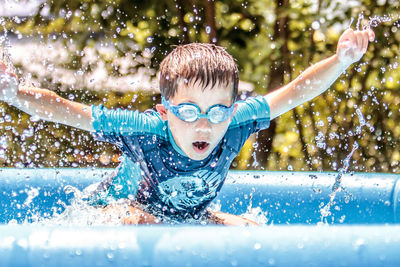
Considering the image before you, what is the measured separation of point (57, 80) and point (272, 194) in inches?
89.3

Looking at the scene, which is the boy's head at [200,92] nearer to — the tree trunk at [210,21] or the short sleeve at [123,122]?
the short sleeve at [123,122]

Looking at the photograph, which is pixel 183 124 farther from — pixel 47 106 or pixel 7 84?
pixel 7 84

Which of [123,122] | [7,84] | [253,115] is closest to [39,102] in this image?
[7,84]

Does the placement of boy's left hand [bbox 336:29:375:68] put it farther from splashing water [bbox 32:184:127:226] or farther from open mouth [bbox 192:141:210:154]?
splashing water [bbox 32:184:127:226]

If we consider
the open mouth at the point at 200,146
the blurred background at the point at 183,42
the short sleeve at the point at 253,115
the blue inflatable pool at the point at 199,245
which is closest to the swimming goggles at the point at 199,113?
the open mouth at the point at 200,146

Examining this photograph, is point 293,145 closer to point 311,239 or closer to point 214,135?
point 214,135

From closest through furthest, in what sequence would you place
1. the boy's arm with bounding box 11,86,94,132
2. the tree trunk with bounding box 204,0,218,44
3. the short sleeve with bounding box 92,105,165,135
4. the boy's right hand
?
the boy's right hand < the boy's arm with bounding box 11,86,94,132 < the short sleeve with bounding box 92,105,165,135 < the tree trunk with bounding box 204,0,218,44

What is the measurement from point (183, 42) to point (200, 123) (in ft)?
8.56

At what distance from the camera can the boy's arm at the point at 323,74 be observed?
1996 mm

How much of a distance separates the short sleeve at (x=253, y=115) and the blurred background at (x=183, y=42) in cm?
220

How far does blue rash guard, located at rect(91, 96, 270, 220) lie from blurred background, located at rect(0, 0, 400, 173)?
2226 millimetres

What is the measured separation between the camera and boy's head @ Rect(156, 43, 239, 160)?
184cm

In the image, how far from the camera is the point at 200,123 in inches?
71.9

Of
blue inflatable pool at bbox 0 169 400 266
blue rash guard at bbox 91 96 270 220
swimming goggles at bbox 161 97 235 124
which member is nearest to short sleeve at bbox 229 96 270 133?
blue rash guard at bbox 91 96 270 220
